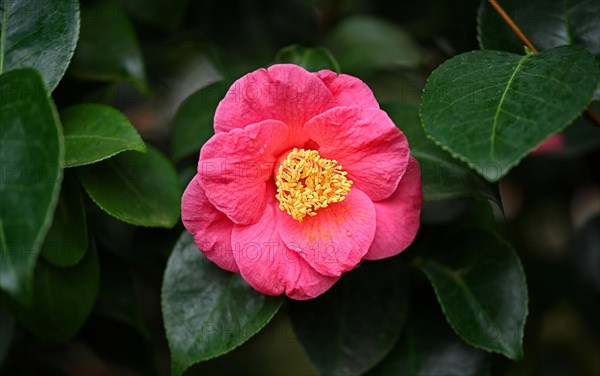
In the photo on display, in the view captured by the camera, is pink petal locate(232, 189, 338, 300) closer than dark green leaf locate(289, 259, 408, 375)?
Yes

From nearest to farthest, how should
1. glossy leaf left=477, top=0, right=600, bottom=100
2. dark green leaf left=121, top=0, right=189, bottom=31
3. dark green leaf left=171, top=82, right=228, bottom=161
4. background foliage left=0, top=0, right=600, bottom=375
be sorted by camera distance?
background foliage left=0, top=0, right=600, bottom=375, glossy leaf left=477, top=0, right=600, bottom=100, dark green leaf left=171, top=82, right=228, bottom=161, dark green leaf left=121, top=0, right=189, bottom=31

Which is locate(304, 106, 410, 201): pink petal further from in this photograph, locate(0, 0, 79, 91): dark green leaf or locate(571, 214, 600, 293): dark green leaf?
locate(571, 214, 600, 293): dark green leaf

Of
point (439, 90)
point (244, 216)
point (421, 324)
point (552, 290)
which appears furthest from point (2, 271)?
point (552, 290)

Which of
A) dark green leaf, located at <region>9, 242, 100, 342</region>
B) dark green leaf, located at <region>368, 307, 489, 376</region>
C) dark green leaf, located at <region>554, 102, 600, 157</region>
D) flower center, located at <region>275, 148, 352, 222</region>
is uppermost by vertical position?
flower center, located at <region>275, 148, 352, 222</region>

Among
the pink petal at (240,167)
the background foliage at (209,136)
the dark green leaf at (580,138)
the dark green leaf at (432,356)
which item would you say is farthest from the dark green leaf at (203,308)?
the dark green leaf at (580,138)

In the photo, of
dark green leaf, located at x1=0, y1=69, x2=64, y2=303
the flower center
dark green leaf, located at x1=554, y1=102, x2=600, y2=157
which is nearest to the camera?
dark green leaf, located at x1=0, y1=69, x2=64, y2=303

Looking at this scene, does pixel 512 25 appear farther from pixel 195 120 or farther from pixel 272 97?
pixel 195 120

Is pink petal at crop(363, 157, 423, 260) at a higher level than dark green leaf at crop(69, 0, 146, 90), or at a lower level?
lower

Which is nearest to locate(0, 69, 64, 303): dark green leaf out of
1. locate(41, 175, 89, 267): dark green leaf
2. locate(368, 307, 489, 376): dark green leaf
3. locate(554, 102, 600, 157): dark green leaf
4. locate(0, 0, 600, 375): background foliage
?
locate(0, 0, 600, 375): background foliage
